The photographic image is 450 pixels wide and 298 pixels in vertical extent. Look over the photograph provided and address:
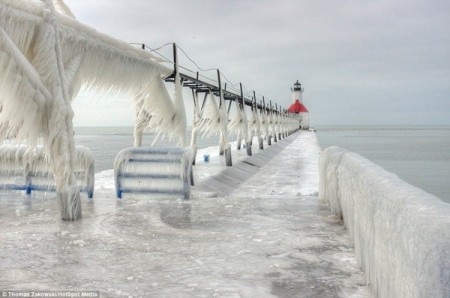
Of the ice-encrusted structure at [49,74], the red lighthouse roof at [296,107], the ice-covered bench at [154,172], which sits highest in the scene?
the red lighthouse roof at [296,107]

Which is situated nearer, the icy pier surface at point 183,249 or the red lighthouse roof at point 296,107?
the icy pier surface at point 183,249

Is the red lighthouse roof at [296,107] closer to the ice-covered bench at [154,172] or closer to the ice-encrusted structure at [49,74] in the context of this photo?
the ice-covered bench at [154,172]

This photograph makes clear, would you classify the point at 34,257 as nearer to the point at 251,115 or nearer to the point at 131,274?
the point at 131,274

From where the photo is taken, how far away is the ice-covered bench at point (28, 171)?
863 cm

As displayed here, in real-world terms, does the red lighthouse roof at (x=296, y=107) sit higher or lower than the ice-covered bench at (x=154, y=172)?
higher

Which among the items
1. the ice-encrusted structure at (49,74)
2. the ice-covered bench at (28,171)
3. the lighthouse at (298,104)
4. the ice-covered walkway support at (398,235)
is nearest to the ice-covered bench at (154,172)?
the ice-covered bench at (28,171)

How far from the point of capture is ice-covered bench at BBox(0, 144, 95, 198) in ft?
28.3

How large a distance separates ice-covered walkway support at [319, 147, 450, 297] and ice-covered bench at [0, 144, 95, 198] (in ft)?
18.0

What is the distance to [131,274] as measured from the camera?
4191 mm

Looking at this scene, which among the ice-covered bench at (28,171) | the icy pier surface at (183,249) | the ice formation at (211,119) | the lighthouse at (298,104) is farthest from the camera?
the lighthouse at (298,104)

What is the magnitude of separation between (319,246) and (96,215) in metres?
3.48

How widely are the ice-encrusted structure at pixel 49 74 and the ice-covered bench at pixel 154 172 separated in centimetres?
169

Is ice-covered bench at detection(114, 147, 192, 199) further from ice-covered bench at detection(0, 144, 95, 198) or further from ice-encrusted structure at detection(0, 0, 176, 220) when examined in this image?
ice-encrusted structure at detection(0, 0, 176, 220)

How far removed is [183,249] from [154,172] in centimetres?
387
